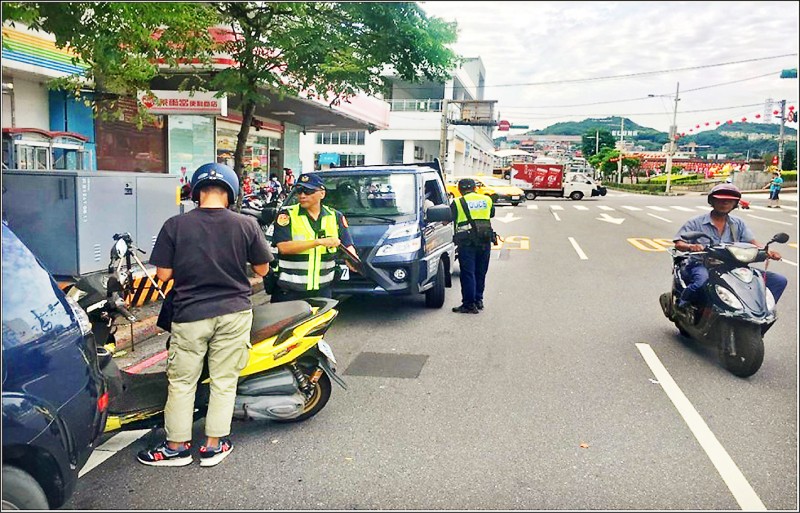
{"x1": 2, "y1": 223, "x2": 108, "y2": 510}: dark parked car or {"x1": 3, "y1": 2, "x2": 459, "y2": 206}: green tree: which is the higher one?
{"x1": 3, "y1": 2, "x2": 459, "y2": 206}: green tree

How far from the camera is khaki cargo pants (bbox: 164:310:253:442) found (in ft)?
11.9

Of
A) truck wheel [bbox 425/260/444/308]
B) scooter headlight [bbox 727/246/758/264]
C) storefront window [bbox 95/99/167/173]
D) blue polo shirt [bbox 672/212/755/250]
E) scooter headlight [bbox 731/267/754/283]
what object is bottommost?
truck wheel [bbox 425/260/444/308]

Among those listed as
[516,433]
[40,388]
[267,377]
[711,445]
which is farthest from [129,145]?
[711,445]

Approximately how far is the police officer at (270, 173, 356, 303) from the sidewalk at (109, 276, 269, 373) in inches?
57.7

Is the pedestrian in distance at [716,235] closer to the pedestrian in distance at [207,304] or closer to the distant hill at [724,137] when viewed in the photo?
the distant hill at [724,137]

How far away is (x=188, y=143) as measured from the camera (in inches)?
693

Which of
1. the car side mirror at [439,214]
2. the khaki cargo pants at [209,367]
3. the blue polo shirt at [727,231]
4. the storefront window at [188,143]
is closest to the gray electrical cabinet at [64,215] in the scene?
the car side mirror at [439,214]

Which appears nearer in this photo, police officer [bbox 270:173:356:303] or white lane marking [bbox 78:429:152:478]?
white lane marking [bbox 78:429:152:478]

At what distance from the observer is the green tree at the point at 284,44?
6480 mm

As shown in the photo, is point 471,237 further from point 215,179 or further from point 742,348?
point 215,179

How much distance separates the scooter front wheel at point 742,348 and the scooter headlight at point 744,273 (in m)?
0.42

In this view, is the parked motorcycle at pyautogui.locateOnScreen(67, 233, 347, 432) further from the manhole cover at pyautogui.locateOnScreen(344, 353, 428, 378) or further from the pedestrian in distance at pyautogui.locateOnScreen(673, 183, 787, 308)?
the pedestrian in distance at pyautogui.locateOnScreen(673, 183, 787, 308)

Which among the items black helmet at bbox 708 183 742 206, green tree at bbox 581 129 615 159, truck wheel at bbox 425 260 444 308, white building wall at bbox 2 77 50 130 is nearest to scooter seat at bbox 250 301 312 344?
truck wheel at bbox 425 260 444 308

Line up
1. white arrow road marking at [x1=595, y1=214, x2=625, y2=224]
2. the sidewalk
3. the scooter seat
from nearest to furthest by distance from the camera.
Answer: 1. the scooter seat
2. the sidewalk
3. white arrow road marking at [x1=595, y1=214, x2=625, y2=224]
